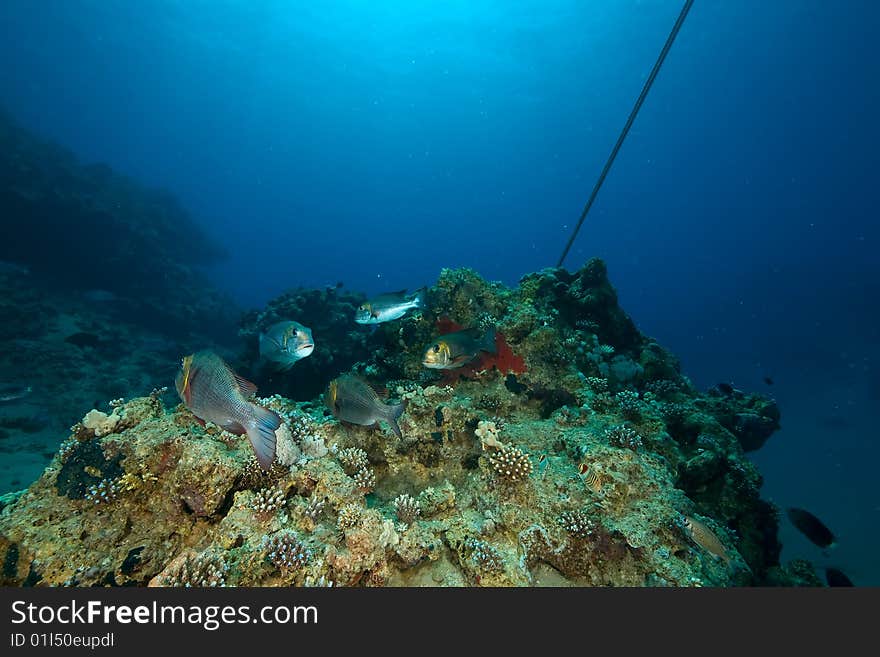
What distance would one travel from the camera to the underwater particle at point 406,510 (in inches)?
152

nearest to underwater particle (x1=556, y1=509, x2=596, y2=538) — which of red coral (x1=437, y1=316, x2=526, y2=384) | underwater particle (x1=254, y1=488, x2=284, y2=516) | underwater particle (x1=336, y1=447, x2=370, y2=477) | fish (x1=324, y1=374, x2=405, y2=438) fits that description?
fish (x1=324, y1=374, x2=405, y2=438)

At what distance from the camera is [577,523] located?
3891 mm

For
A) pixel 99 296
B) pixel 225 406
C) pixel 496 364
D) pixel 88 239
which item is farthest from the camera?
pixel 88 239

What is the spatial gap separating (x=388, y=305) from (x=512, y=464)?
113 inches

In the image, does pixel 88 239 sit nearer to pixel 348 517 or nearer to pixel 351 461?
pixel 351 461

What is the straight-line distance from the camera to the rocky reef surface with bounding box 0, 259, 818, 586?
3.13 m

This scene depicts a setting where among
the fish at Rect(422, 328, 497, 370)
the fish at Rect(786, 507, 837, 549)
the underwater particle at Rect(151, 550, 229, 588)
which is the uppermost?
the fish at Rect(422, 328, 497, 370)

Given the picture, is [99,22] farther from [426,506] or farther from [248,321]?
[426,506]

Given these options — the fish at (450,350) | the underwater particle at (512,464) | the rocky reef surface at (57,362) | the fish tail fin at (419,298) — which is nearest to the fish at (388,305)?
the fish tail fin at (419,298)

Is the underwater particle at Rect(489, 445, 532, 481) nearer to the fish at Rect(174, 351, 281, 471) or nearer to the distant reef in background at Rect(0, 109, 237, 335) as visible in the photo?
the fish at Rect(174, 351, 281, 471)

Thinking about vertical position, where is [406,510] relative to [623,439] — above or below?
below

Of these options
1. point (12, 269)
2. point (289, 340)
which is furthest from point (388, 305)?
point (12, 269)

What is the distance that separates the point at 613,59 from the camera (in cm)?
6656

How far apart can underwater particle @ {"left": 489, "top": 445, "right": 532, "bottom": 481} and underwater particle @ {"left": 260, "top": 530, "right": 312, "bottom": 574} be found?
89.2 inches
